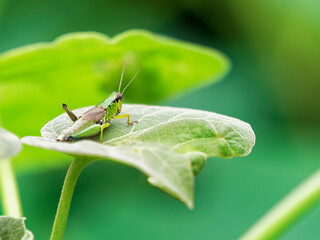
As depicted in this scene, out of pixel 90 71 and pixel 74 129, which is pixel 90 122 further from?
pixel 90 71

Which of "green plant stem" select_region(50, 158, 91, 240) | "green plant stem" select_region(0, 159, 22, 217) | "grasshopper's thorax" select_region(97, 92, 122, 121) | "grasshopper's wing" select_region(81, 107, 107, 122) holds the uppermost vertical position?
"grasshopper's thorax" select_region(97, 92, 122, 121)

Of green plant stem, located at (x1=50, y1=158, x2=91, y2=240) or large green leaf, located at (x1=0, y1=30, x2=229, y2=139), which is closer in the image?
green plant stem, located at (x1=50, y1=158, x2=91, y2=240)

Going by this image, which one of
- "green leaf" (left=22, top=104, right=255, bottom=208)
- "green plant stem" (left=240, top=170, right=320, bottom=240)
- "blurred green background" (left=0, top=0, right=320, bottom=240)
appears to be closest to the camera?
"green leaf" (left=22, top=104, right=255, bottom=208)

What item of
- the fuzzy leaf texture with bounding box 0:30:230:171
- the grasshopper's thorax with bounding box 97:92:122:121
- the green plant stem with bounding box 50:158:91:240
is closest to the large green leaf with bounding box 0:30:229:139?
the fuzzy leaf texture with bounding box 0:30:230:171

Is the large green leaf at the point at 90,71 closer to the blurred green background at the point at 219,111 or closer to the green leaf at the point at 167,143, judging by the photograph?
the green leaf at the point at 167,143

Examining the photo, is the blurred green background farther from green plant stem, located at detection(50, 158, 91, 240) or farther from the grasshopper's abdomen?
green plant stem, located at detection(50, 158, 91, 240)

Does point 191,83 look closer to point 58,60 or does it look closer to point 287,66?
point 58,60
